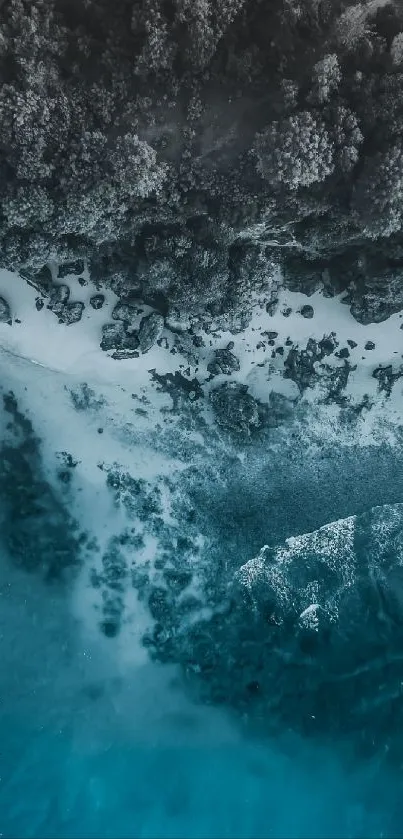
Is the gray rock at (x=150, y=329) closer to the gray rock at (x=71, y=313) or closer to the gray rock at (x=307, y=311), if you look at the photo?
the gray rock at (x=71, y=313)

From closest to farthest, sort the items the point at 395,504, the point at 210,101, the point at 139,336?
1. the point at 210,101
2. the point at 139,336
3. the point at 395,504

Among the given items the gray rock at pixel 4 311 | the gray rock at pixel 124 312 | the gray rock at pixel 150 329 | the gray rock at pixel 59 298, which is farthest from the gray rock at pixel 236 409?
the gray rock at pixel 4 311

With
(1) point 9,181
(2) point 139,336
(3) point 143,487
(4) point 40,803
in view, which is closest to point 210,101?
(1) point 9,181

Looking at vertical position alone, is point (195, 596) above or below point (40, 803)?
above

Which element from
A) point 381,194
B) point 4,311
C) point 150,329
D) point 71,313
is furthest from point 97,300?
point 381,194

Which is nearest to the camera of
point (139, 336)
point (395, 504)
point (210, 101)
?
point (210, 101)

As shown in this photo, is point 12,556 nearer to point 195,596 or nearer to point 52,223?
point 195,596

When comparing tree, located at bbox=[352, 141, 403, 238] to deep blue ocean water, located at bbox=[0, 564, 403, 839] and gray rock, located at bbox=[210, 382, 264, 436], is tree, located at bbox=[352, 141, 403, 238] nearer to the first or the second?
gray rock, located at bbox=[210, 382, 264, 436]

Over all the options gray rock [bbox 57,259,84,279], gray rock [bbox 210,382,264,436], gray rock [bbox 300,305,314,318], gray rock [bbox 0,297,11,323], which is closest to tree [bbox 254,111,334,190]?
gray rock [bbox 300,305,314,318]
